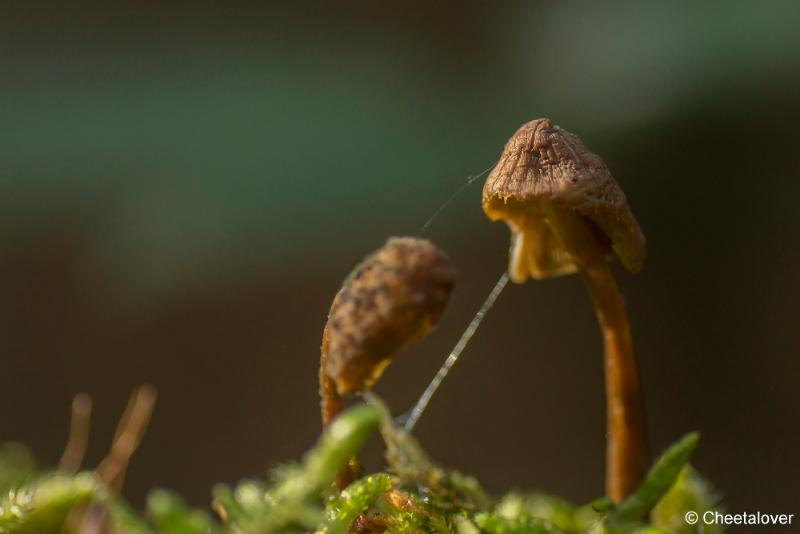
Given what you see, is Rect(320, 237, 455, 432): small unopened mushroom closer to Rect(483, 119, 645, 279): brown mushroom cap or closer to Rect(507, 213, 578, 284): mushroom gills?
Rect(483, 119, 645, 279): brown mushroom cap

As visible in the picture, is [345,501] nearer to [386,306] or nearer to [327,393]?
[327,393]

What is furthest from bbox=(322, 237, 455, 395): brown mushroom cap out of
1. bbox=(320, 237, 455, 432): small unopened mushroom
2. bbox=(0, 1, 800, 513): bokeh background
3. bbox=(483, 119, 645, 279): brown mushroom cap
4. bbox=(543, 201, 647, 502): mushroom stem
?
bbox=(0, 1, 800, 513): bokeh background

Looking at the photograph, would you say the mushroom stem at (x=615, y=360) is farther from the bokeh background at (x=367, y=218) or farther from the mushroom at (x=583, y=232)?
the bokeh background at (x=367, y=218)

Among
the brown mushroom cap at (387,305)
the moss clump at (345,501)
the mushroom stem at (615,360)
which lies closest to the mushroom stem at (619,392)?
the mushroom stem at (615,360)

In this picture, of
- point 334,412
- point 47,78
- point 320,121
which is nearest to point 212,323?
point 320,121

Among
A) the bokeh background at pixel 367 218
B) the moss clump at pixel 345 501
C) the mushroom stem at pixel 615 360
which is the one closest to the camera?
the moss clump at pixel 345 501

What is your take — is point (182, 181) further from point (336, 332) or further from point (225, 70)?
point (336, 332)

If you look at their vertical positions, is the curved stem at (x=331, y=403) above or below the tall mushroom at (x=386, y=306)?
below
